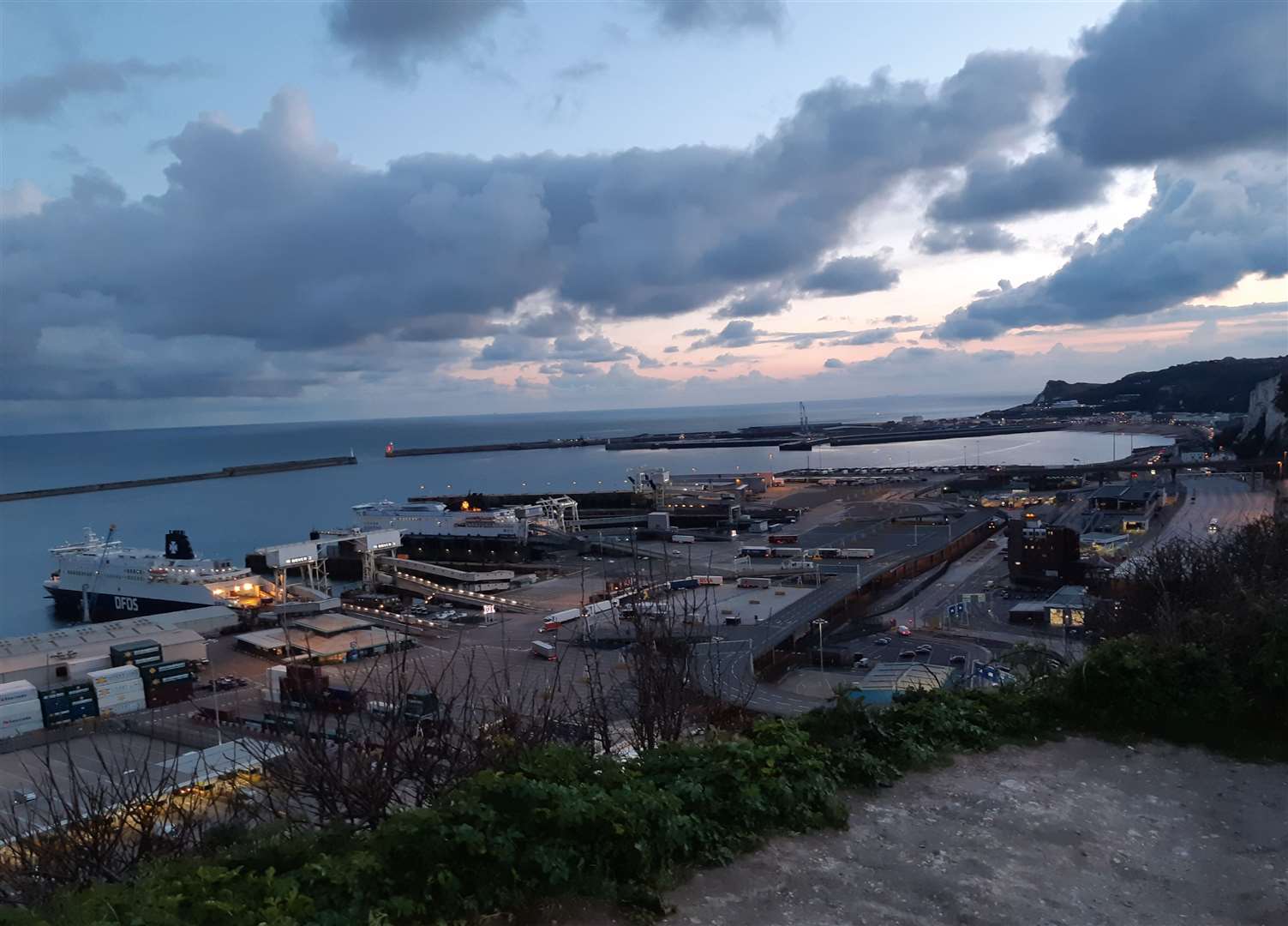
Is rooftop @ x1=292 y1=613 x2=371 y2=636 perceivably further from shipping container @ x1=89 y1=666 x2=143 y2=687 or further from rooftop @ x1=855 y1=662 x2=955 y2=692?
rooftop @ x1=855 y1=662 x2=955 y2=692

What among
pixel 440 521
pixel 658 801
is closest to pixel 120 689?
pixel 658 801

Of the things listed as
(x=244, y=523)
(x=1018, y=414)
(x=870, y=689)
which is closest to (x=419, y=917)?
(x=870, y=689)

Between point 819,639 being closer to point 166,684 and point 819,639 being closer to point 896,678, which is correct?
point 896,678

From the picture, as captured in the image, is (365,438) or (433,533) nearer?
(433,533)

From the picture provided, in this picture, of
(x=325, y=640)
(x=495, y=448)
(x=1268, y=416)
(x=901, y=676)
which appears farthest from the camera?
(x=495, y=448)

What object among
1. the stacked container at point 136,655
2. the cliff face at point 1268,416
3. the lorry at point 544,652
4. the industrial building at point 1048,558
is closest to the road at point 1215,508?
the industrial building at point 1048,558

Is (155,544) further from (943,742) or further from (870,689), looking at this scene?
(943,742)
